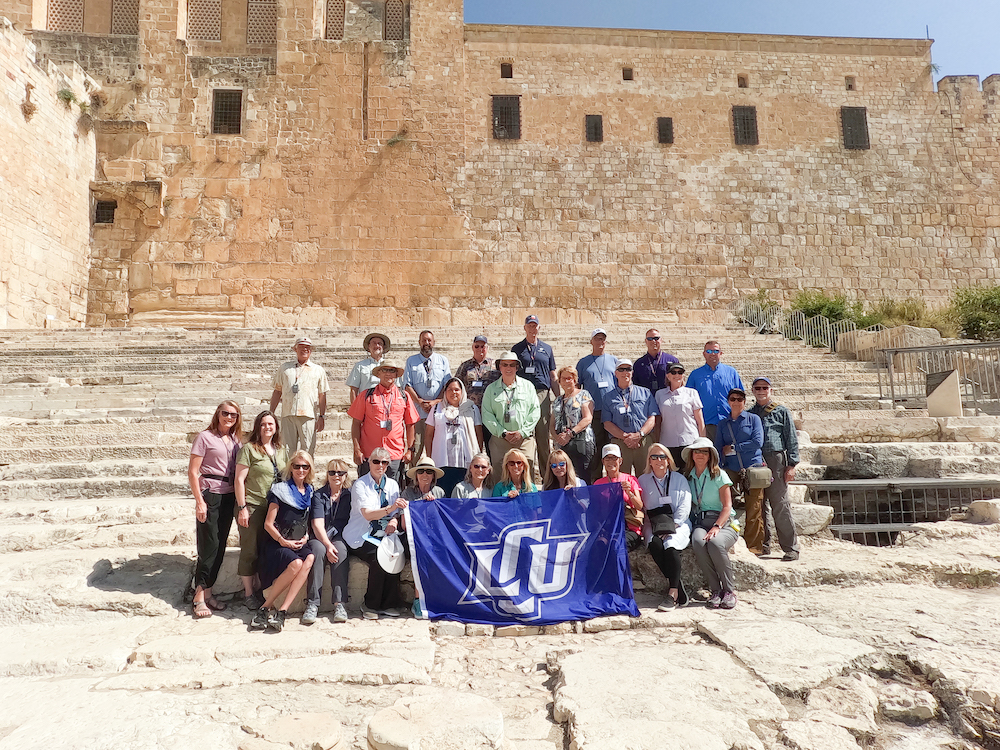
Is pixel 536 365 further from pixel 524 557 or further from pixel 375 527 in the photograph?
pixel 375 527

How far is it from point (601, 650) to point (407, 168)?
52.5 ft

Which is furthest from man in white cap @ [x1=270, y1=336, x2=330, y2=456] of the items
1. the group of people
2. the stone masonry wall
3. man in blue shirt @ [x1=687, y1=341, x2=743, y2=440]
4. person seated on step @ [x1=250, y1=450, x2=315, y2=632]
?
the stone masonry wall

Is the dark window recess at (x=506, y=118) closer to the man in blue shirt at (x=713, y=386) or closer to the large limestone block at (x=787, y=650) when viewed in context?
the man in blue shirt at (x=713, y=386)

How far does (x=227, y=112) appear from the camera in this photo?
17.7 meters

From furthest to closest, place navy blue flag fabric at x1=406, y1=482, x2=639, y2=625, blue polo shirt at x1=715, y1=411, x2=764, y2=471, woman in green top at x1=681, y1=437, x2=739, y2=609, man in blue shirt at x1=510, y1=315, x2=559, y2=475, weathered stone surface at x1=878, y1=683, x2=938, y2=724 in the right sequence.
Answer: man in blue shirt at x1=510, y1=315, x2=559, y2=475 → blue polo shirt at x1=715, y1=411, x2=764, y2=471 → woman in green top at x1=681, y1=437, x2=739, y2=609 → navy blue flag fabric at x1=406, y1=482, x2=639, y2=625 → weathered stone surface at x1=878, y1=683, x2=938, y2=724

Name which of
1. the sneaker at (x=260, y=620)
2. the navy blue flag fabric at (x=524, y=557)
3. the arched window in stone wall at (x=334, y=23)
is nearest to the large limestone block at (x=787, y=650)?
the navy blue flag fabric at (x=524, y=557)

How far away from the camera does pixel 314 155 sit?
58.3ft

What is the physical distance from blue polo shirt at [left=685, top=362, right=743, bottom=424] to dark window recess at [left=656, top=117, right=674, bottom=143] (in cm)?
Result: 1474

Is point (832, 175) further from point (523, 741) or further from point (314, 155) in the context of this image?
point (523, 741)

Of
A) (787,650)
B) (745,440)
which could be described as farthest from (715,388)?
(787,650)

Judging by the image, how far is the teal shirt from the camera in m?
5.51

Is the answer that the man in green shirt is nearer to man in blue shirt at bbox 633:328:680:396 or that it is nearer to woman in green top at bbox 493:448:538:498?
woman in green top at bbox 493:448:538:498

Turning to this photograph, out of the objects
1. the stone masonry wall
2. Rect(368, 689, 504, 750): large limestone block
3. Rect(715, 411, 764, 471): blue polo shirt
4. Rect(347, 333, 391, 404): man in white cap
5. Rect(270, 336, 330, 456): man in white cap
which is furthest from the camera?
the stone masonry wall

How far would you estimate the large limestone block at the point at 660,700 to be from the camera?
2951mm
